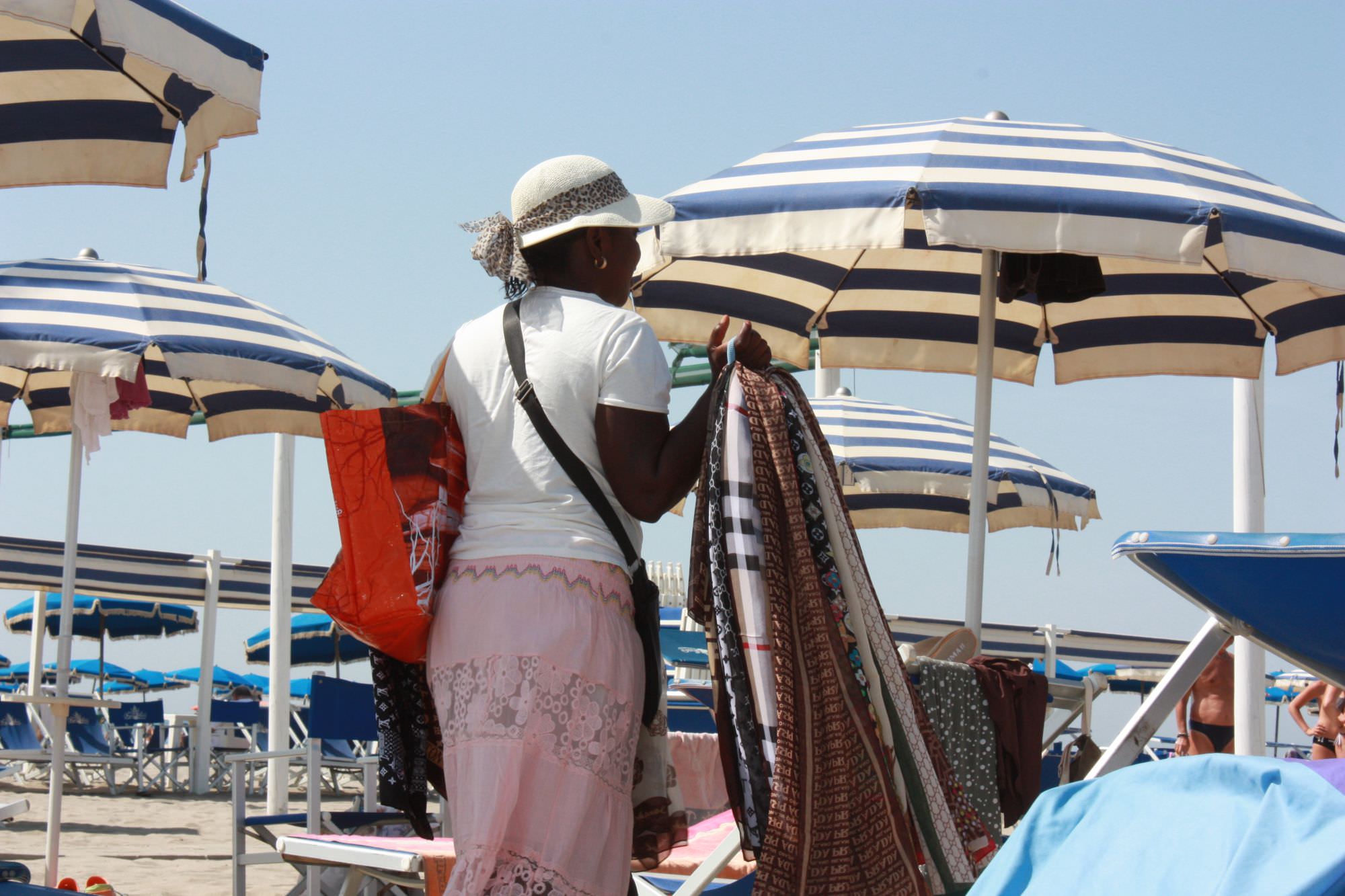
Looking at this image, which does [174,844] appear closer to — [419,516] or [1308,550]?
[419,516]

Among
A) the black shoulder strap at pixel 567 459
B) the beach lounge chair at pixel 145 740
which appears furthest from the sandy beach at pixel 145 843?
the black shoulder strap at pixel 567 459

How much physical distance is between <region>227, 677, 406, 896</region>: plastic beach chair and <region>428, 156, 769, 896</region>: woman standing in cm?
85

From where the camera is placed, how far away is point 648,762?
97.5 inches

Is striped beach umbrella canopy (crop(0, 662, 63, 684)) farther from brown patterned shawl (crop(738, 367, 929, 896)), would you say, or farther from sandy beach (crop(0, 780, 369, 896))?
brown patterned shawl (crop(738, 367, 929, 896))

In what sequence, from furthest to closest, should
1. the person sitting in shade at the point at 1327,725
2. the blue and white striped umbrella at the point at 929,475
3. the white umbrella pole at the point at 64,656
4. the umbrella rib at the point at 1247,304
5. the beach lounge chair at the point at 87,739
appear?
1. the beach lounge chair at the point at 87,739
2. the blue and white striped umbrella at the point at 929,475
3. the person sitting in shade at the point at 1327,725
4. the white umbrella pole at the point at 64,656
5. the umbrella rib at the point at 1247,304

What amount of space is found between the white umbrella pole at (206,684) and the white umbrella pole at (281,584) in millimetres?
3165

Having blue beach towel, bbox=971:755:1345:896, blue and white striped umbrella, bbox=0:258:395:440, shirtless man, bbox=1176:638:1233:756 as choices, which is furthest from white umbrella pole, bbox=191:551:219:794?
blue beach towel, bbox=971:755:1345:896

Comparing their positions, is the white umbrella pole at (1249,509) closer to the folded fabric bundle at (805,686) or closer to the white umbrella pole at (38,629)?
the folded fabric bundle at (805,686)

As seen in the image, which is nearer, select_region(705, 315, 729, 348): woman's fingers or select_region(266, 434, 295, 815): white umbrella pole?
select_region(705, 315, 729, 348): woman's fingers

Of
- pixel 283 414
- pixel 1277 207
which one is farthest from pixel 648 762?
pixel 283 414

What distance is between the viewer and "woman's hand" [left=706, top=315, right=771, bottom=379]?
2631mm

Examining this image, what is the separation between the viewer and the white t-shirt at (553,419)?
2389mm

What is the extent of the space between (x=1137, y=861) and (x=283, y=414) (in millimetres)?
6690

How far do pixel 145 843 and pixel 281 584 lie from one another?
2.08m
